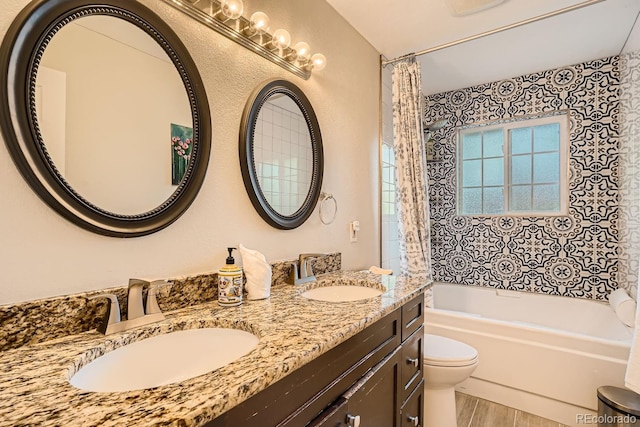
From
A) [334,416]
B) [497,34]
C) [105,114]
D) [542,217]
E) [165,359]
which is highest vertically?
[497,34]

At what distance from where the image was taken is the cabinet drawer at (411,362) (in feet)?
4.19

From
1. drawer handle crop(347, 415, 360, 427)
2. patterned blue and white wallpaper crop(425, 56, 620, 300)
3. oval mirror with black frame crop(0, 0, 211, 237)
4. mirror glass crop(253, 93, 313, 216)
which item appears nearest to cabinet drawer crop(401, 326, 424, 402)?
drawer handle crop(347, 415, 360, 427)

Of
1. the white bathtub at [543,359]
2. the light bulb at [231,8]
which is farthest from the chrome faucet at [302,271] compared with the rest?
the white bathtub at [543,359]

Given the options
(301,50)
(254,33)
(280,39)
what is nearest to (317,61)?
(301,50)

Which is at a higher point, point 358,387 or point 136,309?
point 136,309

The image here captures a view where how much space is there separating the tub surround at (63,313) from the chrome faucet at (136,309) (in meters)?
0.03

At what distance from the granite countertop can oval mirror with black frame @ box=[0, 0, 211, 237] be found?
312mm

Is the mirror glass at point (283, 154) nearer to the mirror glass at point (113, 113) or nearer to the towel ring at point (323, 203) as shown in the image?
the towel ring at point (323, 203)

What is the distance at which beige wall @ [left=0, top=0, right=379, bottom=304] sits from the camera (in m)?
0.78

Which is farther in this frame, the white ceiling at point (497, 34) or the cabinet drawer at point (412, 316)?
the white ceiling at point (497, 34)

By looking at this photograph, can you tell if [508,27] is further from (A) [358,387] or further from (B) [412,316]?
(A) [358,387]

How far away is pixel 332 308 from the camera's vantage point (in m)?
1.06

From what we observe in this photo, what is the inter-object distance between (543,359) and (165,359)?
2.18 metres

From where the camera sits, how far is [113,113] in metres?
0.92
